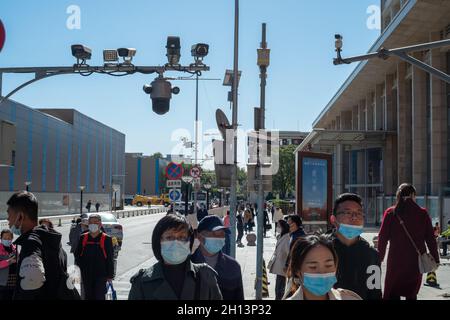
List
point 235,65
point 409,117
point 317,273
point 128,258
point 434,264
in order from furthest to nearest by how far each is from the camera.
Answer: point 409,117, point 128,258, point 235,65, point 434,264, point 317,273

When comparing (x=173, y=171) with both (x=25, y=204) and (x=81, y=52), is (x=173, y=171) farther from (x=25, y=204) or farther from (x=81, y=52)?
(x=25, y=204)

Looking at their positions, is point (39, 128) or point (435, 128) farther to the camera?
point (39, 128)

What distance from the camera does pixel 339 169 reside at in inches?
2243

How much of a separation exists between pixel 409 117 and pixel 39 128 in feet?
119

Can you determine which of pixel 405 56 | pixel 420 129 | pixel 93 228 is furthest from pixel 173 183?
pixel 420 129

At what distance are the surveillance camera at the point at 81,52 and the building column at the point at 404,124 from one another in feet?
103

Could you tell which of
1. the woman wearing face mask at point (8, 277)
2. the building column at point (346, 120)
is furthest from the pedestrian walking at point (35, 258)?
the building column at point (346, 120)

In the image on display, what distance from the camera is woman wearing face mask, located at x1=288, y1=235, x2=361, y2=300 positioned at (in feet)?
11.6

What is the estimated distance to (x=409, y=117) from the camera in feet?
140

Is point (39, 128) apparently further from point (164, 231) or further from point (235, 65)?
point (164, 231)

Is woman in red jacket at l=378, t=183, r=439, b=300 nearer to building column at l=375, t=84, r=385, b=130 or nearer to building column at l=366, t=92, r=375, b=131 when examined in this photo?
building column at l=375, t=84, r=385, b=130

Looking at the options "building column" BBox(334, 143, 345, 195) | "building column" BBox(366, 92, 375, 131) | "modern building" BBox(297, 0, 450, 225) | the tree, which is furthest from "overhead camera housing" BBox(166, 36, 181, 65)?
the tree
